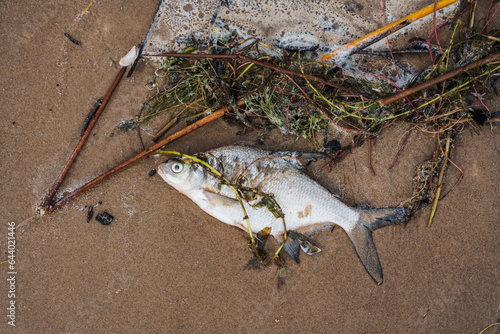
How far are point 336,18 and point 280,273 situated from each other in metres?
3.24

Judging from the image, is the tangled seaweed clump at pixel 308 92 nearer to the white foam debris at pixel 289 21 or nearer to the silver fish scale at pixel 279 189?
the white foam debris at pixel 289 21

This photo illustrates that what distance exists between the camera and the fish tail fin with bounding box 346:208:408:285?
3.59 meters

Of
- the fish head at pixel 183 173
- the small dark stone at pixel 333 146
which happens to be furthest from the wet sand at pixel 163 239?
the fish head at pixel 183 173

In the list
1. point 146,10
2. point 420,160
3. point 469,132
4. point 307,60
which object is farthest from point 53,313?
point 469,132

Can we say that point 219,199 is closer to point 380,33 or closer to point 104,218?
point 104,218

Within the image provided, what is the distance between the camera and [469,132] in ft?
12.5

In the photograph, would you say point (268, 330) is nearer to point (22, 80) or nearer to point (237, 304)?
point (237, 304)

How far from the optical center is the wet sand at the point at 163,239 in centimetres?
373

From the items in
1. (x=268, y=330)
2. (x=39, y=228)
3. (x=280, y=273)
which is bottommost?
(x=268, y=330)

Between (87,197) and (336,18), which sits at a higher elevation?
(336,18)

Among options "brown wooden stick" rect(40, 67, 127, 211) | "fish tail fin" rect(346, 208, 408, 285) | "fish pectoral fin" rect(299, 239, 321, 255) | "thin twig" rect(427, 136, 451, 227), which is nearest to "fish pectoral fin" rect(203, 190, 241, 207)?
"fish pectoral fin" rect(299, 239, 321, 255)

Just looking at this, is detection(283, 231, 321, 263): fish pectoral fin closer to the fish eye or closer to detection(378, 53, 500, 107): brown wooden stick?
the fish eye

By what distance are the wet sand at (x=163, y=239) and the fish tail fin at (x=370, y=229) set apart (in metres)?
0.16

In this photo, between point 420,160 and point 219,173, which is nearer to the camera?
point 219,173
